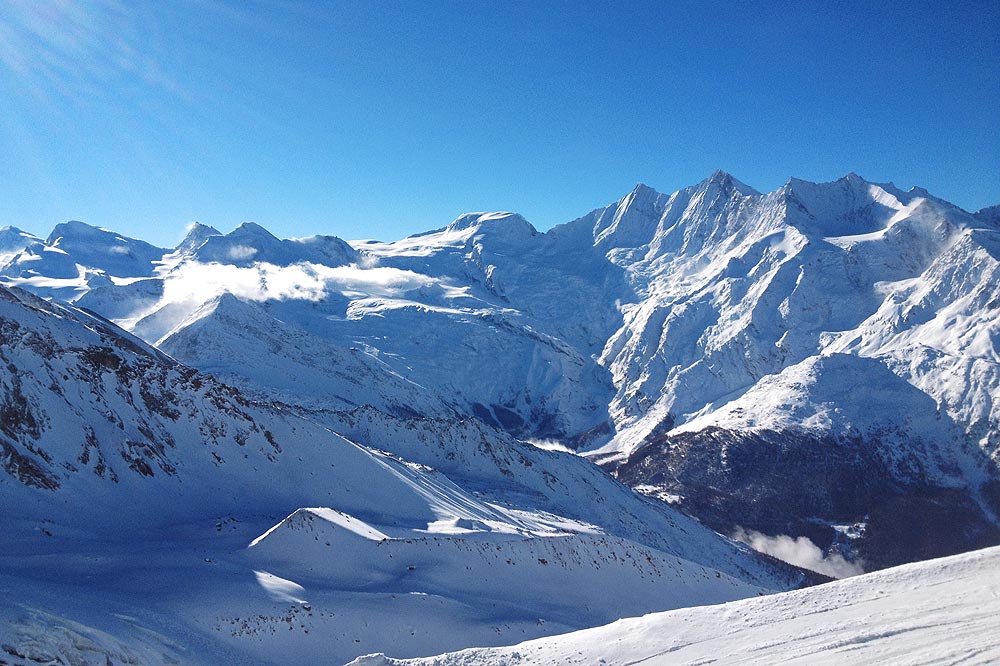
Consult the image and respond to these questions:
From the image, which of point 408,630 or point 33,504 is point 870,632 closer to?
point 408,630

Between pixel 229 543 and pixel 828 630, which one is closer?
pixel 828 630

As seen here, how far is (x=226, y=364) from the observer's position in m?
192

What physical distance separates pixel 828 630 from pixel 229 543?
3243 cm

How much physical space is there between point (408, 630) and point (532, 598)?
14.0m

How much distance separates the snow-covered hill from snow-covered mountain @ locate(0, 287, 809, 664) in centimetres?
→ 872

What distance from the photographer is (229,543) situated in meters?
40.0

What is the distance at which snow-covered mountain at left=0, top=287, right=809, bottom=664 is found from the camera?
27.2 metres

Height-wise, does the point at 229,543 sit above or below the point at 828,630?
below

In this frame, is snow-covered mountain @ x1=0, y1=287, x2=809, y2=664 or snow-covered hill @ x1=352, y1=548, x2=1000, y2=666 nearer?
snow-covered hill @ x1=352, y1=548, x2=1000, y2=666

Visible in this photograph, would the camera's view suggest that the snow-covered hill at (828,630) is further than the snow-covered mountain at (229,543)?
No

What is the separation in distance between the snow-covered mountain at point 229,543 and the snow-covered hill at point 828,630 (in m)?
8.72

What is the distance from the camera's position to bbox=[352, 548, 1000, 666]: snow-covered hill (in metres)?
20.4

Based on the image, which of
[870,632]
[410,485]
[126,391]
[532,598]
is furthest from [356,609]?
[410,485]

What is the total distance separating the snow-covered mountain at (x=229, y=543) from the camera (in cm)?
2725
